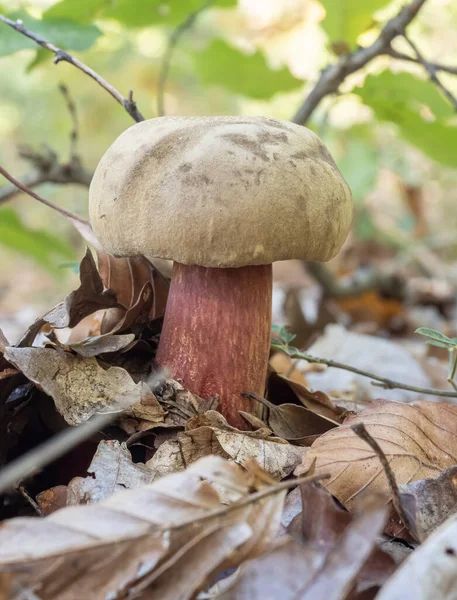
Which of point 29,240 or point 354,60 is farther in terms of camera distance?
point 29,240

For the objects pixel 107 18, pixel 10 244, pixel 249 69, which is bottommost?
pixel 10 244

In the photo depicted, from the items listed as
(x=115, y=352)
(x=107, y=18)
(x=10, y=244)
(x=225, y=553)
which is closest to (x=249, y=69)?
(x=107, y=18)

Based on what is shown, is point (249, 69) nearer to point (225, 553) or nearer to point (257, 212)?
point (257, 212)

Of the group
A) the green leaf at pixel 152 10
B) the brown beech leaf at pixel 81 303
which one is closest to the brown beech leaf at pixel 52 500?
the brown beech leaf at pixel 81 303

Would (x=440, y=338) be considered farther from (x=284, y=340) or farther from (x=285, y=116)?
(x=285, y=116)

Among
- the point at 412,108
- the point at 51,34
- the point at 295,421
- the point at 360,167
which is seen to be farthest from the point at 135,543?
the point at 360,167

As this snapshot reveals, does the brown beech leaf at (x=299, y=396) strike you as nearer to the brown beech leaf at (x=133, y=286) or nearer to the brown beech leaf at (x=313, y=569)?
the brown beech leaf at (x=133, y=286)

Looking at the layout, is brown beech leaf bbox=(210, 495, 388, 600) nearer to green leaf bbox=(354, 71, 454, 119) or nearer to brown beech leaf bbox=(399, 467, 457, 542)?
brown beech leaf bbox=(399, 467, 457, 542)
